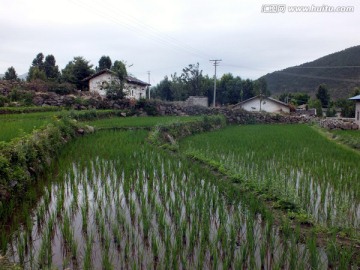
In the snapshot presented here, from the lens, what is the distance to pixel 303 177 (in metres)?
6.77

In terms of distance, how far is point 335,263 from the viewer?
3.50 meters

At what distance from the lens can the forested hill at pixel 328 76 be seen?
48375 millimetres

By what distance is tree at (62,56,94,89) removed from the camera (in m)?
29.1

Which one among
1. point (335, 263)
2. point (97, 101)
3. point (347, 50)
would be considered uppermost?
point (347, 50)

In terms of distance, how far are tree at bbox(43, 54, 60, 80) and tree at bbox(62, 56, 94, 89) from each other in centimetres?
474

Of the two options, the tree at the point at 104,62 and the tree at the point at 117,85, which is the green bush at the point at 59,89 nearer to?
the tree at the point at 117,85

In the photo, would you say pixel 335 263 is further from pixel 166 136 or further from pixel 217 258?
pixel 166 136

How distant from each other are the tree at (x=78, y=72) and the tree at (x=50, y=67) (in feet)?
15.5

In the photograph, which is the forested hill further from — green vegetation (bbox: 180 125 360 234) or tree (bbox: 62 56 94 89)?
green vegetation (bbox: 180 125 360 234)

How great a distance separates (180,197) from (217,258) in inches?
80.2

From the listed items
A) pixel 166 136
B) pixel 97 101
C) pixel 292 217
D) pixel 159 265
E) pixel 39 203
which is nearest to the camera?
pixel 159 265

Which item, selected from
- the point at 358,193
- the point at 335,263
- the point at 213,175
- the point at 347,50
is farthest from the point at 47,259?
the point at 347,50

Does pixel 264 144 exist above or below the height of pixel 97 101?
below

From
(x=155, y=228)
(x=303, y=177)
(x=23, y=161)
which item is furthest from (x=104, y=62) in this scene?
(x=155, y=228)
